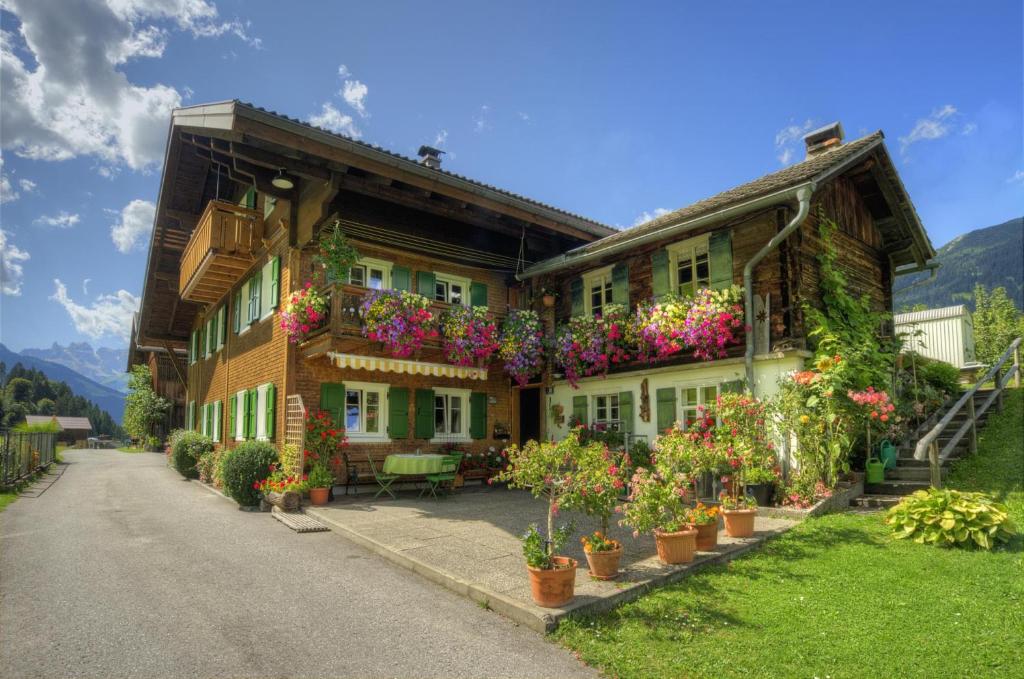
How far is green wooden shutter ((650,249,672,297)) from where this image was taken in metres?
13.1

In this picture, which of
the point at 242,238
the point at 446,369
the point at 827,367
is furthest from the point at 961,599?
the point at 242,238

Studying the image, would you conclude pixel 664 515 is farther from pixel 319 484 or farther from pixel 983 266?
pixel 983 266

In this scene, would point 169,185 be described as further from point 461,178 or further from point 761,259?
point 761,259

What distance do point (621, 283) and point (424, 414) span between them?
18.8 feet

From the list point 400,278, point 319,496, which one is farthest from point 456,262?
point 319,496

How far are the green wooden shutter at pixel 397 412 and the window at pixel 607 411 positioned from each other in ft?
15.1

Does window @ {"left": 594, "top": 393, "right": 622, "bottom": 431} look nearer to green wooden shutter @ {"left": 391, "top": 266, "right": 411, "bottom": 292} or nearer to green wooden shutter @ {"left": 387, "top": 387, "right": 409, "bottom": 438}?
green wooden shutter @ {"left": 387, "top": 387, "right": 409, "bottom": 438}

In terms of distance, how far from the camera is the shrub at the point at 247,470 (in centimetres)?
1159

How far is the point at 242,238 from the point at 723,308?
38.4ft

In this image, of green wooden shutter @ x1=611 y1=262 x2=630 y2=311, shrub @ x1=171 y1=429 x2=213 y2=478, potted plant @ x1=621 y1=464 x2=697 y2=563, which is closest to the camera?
potted plant @ x1=621 y1=464 x2=697 y2=563

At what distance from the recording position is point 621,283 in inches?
556

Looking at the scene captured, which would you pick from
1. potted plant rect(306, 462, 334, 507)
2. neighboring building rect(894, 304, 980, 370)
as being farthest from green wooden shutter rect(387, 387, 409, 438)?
neighboring building rect(894, 304, 980, 370)

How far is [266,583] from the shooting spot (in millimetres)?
6539

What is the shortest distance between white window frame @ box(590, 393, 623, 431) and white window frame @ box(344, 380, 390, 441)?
5.02 metres
